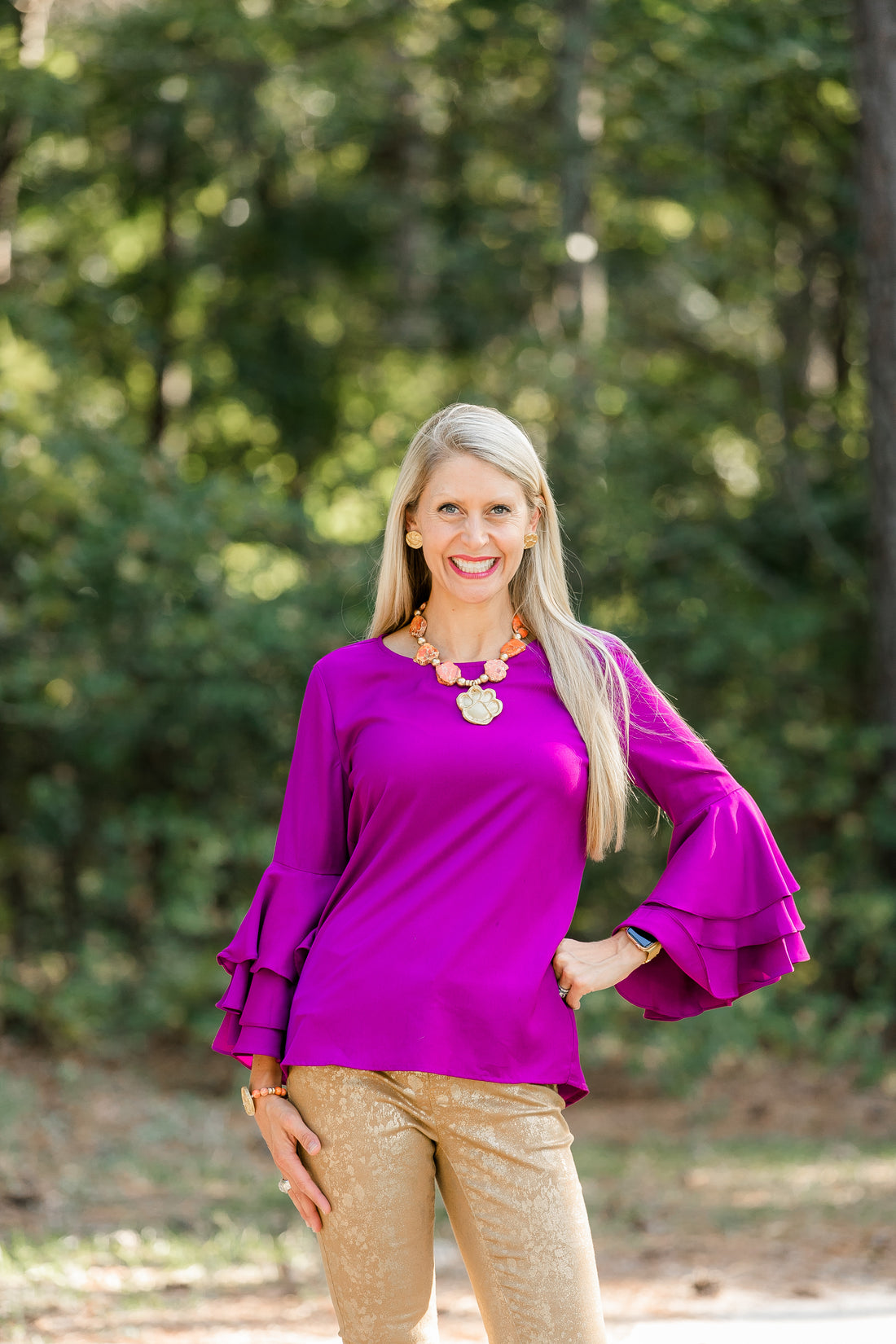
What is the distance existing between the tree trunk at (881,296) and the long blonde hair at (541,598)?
19.8 ft

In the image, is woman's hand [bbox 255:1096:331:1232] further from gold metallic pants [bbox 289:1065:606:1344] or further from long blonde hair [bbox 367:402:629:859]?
long blonde hair [bbox 367:402:629:859]

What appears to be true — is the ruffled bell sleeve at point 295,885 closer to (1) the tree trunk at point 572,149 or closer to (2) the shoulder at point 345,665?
(2) the shoulder at point 345,665

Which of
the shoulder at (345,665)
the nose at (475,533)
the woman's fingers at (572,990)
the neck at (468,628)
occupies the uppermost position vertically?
the nose at (475,533)

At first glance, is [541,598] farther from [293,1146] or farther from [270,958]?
[293,1146]

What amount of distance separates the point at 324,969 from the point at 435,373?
11.0m

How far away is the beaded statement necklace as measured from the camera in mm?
2402

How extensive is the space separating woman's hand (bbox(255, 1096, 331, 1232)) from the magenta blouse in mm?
89

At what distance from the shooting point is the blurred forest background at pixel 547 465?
7848mm

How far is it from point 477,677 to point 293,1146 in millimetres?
837

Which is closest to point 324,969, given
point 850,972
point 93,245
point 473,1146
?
point 473,1146

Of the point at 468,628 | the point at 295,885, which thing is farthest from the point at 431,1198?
the point at 468,628

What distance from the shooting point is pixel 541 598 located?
258cm

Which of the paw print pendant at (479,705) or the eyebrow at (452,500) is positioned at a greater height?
the eyebrow at (452,500)

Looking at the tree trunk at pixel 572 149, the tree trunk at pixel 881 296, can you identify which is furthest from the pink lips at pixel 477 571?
the tree trunk at pixel 572 149
